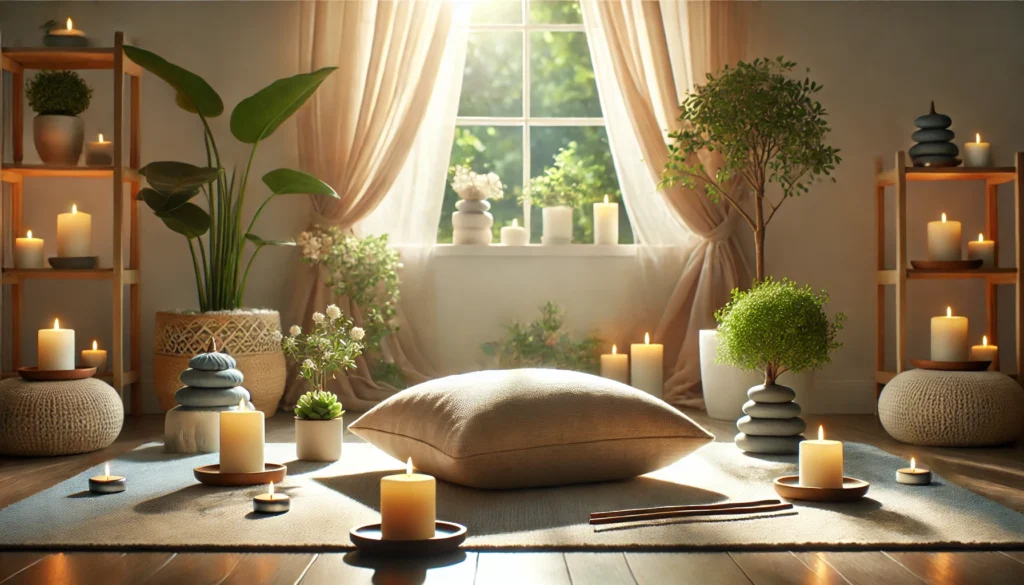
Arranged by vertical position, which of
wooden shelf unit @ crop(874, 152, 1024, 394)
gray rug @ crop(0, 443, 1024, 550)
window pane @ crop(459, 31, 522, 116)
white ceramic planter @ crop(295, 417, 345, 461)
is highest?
window pane @ crop(459, 31, 522, 116)

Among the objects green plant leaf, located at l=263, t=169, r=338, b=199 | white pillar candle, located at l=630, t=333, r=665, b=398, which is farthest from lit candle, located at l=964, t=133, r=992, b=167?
green plant leaf, located at l=263, t=169, r=338, b=199

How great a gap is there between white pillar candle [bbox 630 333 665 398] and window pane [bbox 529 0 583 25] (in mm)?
1508

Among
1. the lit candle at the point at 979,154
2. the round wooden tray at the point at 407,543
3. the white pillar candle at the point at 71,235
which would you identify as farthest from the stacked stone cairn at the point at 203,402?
the lit candle at the point at 979,154

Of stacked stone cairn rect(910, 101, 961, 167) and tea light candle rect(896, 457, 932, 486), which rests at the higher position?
stacked stone cairn rect(910, 101, 961, 167)

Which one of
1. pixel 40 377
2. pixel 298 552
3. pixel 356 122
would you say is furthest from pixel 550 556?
pixel 356 122

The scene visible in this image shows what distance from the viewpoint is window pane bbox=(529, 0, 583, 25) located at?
15.2ft

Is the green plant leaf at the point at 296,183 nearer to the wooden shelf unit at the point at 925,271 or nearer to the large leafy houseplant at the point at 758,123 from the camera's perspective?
the large leafy houseplant at the point at 758,123

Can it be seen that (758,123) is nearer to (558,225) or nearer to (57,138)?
(558,225)

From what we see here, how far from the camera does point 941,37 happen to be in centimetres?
447

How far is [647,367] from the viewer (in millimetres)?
4129

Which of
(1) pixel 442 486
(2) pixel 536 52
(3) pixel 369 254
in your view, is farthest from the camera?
(2) pixel 536 52

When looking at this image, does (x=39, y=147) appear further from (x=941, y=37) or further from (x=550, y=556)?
(x=941, y=37)

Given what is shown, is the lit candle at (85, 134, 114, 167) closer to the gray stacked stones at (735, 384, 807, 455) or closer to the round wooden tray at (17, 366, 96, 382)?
the round wooden tray at (17, 366, 96, 382)

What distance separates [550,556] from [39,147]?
9.97ft
